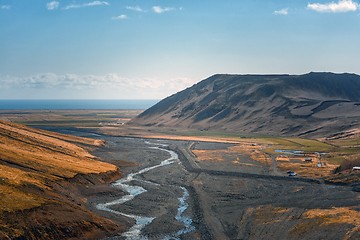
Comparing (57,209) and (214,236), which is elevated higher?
(57,209)

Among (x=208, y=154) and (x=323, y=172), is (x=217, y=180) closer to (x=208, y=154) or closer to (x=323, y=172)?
(x=323, y=172)

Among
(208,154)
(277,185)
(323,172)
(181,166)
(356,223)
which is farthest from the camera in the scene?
(208,154)

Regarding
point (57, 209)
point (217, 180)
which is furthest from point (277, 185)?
point (57, 209)

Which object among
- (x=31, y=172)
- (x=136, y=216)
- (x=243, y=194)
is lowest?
(x=243, y=194)

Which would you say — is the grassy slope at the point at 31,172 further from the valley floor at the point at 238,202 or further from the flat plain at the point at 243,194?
the valley floor at the point at 238,202

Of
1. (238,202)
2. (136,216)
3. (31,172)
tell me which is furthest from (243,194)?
(31,172)

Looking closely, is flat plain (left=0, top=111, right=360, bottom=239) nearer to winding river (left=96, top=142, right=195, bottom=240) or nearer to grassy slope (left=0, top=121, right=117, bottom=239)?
winding river (left=96, top=142, right=195, bottom=240)

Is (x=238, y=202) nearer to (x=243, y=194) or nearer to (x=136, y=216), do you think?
(x=243, y=194)

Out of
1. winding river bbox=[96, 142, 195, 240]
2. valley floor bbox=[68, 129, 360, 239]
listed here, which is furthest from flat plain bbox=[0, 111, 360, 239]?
winding river bbox=[96, 142, 195, 240]
